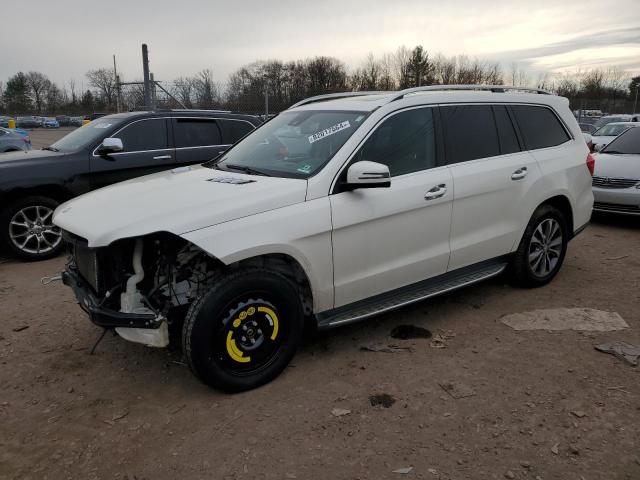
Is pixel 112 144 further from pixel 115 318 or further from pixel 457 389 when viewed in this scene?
pixel 457 389

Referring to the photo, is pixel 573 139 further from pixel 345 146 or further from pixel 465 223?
pixel 345 146

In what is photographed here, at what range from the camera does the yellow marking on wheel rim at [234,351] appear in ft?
10.1

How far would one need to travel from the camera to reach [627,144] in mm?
8500

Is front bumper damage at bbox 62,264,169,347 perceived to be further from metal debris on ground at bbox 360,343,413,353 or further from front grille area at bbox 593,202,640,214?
front grille area at bbox 593,202,640,214

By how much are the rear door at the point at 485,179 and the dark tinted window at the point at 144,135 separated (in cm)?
436

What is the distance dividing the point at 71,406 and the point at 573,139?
4.94m

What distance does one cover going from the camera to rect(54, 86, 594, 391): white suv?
303cm

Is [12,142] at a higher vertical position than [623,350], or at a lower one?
higher

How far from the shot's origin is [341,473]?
2.53 meters

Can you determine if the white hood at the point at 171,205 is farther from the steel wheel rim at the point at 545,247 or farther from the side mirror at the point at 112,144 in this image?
the steel wheel rim at the point at 545,247

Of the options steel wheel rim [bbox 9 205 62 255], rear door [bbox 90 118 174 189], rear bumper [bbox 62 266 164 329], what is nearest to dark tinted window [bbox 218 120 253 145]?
rear door [bbox 90 118 174 189]

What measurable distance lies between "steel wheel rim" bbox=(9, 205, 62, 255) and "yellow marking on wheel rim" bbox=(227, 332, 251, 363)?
3.98m

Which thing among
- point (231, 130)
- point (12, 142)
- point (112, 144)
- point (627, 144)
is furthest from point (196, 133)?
point (12, 142)

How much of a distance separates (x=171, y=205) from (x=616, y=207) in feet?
23.1
